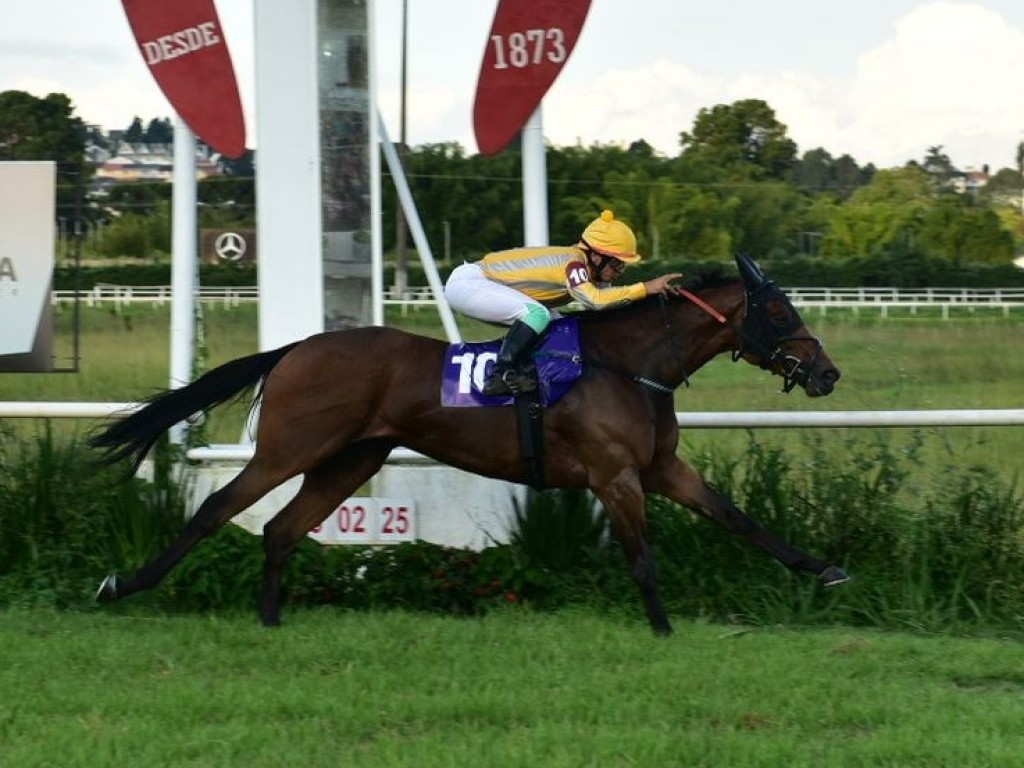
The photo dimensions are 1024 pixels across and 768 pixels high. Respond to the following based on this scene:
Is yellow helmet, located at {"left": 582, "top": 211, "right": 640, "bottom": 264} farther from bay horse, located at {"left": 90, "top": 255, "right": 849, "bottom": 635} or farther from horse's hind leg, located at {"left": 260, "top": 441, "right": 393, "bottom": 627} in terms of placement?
horse's hind leg, located at {"left": 260, "top": 441, "right": 393, "bottom": 627}

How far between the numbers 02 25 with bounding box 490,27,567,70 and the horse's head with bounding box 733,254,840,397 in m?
1.64

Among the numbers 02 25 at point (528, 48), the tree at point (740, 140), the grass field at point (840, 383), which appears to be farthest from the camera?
the tree at point (740, 140)

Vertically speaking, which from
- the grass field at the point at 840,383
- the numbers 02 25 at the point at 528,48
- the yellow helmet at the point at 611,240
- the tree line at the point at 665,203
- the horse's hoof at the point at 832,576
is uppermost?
the tree line at the point at 665,203

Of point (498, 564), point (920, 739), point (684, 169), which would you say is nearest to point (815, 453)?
point (498, 564)

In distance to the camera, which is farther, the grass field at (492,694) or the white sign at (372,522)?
the white sign at (372,522)

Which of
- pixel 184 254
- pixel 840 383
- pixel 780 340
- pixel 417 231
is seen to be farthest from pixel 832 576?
pixel 840 383

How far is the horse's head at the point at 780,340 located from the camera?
644cm

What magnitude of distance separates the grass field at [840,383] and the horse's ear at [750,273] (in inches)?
41.5

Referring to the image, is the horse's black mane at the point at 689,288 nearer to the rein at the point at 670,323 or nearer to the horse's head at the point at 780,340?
the rein at the point at 670,323

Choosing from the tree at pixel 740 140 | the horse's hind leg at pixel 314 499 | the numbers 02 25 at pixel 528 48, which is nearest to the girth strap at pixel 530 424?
the horse's hind leg at pixel 314 499

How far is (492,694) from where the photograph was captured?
505cm

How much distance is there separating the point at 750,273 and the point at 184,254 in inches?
119

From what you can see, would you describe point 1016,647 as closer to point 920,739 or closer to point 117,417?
point 920,739

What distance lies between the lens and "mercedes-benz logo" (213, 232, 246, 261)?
9.59m
